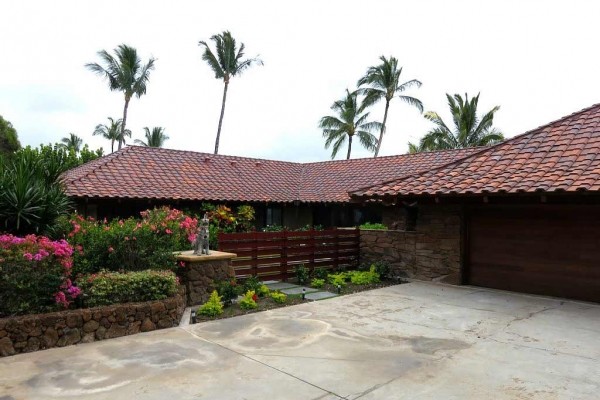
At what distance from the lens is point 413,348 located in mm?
5676

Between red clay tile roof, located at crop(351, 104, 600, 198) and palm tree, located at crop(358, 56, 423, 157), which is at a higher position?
palm tree, located at crop(358, 56, 423, 157)

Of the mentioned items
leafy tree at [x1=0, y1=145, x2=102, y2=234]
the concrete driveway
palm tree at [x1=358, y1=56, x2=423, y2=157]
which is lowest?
the concrete driveway

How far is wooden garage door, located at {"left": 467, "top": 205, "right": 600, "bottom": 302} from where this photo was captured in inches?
341

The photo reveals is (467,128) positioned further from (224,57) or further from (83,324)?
(83,324)

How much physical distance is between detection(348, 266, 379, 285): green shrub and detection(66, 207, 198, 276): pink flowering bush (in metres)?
4.62

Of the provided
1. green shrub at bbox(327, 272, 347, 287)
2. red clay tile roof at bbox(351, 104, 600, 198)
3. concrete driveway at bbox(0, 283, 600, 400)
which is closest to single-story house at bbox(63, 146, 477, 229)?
red clay tile roof at bbox(351, 104, 600, 198)

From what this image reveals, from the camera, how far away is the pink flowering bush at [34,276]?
5.74m

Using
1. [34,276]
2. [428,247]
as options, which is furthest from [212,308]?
[428,247]

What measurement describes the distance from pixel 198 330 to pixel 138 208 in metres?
8.50

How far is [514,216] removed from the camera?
31.9 feet

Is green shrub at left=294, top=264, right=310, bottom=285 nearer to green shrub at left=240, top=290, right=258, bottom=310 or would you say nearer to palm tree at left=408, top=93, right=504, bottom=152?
green shrub at left=240, top=290, right=258, bottom=310

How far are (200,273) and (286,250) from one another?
134 inches

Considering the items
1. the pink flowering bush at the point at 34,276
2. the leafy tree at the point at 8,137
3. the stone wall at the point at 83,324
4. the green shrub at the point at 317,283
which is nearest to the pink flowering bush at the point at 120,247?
the pink flowering bush at the point at 34,276

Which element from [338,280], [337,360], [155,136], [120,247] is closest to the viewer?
[337,360]
